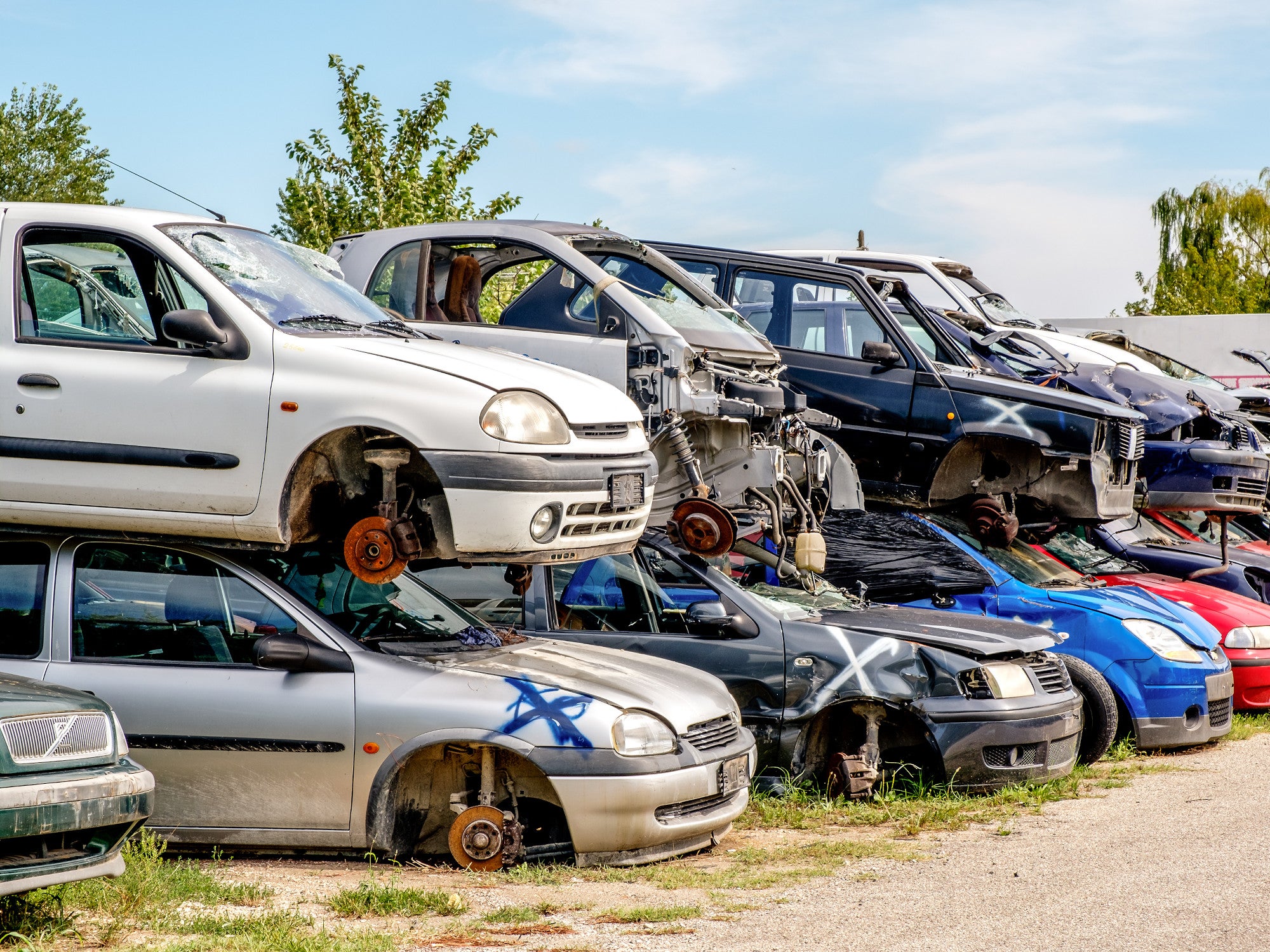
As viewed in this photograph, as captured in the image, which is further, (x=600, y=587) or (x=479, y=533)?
(x=600, y=587)

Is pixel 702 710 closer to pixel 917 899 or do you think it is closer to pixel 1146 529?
pixel 917 899

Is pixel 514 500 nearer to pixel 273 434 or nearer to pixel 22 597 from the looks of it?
pixel 273 434

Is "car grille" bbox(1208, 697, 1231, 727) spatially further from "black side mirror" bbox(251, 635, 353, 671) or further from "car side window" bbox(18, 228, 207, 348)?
"car side window" bbox(18, 228, 207, 348)

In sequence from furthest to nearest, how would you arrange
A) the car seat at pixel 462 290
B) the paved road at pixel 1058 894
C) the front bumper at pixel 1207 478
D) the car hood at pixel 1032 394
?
the front bumper at pixel 1207 478, the car hood at pixel 1032 394, the car seat at pixel 462 290, the paved road at pixel 1058 894

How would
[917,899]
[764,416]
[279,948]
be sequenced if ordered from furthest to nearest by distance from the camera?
[764,416]
[917,899]
[279,948]

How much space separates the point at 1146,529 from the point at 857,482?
406cm

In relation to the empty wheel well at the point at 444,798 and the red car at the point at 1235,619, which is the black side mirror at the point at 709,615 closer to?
the empty wheel well at the point at 444,798

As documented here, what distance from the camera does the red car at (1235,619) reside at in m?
9.77

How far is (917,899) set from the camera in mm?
5406

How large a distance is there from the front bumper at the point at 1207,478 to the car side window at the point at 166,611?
8.28m

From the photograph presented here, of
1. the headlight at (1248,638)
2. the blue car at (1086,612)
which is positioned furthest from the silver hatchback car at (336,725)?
the headlight at (1248,638)

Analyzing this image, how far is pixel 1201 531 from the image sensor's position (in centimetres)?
1341

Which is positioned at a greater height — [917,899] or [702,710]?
[702,710]

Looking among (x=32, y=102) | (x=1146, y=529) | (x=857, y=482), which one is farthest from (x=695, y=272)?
(x=32, y=102)
